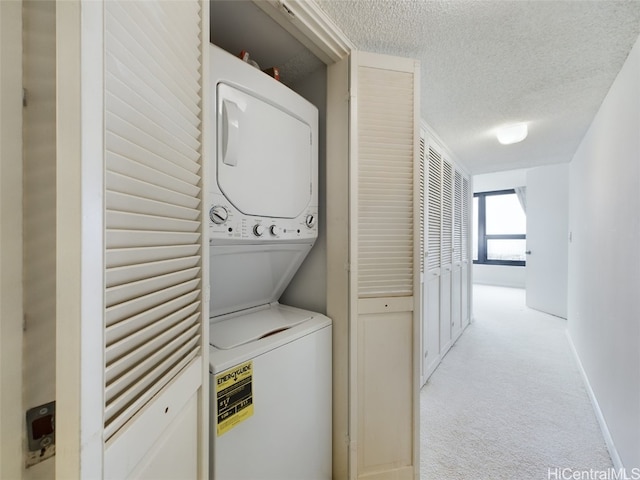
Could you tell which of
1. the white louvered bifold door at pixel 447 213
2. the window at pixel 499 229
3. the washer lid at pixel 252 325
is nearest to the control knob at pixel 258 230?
the washer lid at pixel 252 325

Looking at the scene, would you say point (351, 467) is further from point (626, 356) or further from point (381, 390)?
point (626, 356)

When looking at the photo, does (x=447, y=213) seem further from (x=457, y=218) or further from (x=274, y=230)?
(x=274, y=230)

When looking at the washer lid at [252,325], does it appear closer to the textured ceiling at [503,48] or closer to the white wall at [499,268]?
the textured ceiling at [503,48]

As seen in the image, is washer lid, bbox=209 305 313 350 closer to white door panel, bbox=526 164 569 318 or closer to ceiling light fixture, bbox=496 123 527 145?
ceiling light fixture, bbox=496 123 527 145

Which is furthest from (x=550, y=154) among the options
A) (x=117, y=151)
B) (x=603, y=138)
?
(x=117, y=151)

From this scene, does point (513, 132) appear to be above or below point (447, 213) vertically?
above

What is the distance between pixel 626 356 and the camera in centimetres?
145

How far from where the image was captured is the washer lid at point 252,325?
1.03 metres

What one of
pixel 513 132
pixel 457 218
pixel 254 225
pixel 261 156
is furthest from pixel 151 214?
pixel 457 218

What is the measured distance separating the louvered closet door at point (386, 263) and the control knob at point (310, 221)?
0.66 ft

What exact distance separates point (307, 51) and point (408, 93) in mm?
553

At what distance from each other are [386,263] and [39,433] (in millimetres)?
1262

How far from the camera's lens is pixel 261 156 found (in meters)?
1.09

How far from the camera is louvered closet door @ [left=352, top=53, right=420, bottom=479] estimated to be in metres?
1.34
